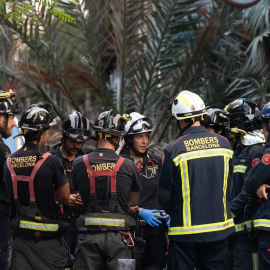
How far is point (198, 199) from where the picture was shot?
6.31m

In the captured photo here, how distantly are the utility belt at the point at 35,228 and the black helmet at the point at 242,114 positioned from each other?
2.40 m

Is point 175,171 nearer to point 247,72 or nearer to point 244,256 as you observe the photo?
point 244,256

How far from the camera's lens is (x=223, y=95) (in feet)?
39.0

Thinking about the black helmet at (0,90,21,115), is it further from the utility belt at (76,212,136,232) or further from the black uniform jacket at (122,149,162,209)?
the utility belt at (76,212,136,232)

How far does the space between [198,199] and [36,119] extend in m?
1.85

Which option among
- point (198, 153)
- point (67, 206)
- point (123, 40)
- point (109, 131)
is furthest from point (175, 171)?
point (123, 40)

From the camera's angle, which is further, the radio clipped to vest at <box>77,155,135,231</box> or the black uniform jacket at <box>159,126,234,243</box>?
the radio clipped to vest at <box>77,155,135,231</box>

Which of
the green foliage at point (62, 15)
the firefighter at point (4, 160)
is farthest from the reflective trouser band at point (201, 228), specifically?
the green foliage at point (62, 15)

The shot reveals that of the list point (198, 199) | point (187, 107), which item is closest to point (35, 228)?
point (198, 199)

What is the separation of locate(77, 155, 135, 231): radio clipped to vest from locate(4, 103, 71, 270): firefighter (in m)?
0.32

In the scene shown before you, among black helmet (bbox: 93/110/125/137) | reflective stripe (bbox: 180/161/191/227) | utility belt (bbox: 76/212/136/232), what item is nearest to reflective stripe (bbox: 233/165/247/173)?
reflective stripe (bbox: 180/161/191/227)

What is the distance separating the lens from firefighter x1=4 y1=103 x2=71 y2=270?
6496 mm

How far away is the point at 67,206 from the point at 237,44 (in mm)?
5733

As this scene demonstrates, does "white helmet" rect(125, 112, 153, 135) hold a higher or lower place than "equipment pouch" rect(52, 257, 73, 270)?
higher
